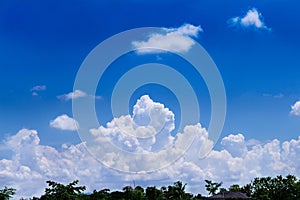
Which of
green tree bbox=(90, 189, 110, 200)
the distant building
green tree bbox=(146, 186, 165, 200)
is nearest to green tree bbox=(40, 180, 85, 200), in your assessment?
green tree bbox=(90, 189, 110, 200)

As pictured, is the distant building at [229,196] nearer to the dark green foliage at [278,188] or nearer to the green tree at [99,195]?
the dark green foliage at [278,188]

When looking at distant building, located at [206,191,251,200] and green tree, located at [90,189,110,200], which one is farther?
distant building, located at [206,191,251,200]

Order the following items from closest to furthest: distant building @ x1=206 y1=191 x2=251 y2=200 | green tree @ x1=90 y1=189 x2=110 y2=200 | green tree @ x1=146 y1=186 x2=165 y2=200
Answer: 1. green tree @ x1=90 y1=189 x2=110 y2=200
2. green tree @ x1=146 y1=186 x2=165 y2=200
3. distant building @ x1=206 y1=191 x2=251 y2=200

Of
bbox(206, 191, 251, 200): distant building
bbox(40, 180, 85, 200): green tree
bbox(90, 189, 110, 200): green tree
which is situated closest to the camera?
→ bbox(40, 180, 85, 200): green tree

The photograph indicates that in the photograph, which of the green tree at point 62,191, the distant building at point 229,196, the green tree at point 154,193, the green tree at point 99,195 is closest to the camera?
the green tree at point 62,191

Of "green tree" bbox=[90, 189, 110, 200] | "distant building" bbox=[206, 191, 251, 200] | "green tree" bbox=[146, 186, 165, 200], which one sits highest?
"distant building" bbox=[206, 191, 251, 200]

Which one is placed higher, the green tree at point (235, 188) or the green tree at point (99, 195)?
the green tree at point (235, 188)

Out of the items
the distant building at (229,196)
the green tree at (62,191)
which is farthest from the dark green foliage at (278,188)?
the green tree at (62,191)

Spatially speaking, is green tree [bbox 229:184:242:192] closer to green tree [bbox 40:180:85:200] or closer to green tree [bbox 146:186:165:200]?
green tree [bbox 146:186:165:200]

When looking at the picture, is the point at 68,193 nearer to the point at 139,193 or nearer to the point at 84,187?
the point at 84,187

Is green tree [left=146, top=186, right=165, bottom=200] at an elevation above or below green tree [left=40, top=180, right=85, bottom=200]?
above

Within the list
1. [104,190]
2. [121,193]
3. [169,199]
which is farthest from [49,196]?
[169,199]

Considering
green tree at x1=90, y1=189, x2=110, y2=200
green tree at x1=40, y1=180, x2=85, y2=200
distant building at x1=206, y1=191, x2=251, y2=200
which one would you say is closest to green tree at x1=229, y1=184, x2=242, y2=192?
distant building at x1=206, y1=191, x2=251, y2=200

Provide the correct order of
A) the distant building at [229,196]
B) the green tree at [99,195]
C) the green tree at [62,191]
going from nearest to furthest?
the green tree at [62,191], the green tree at [99,195], the distant building at [229,196]
